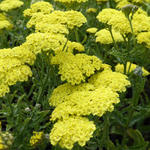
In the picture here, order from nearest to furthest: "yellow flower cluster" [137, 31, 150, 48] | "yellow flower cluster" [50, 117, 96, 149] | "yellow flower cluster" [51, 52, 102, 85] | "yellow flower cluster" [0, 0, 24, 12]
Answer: "yellow flower cluster" [50, 117, 96, 149], "yellow flower cluster" [51, 52, 102, 85], "yellow flower cluster" [137, 31, 150, 48], "yellow flower cluster" [0, 0, 24, 12]

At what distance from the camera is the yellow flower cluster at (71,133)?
152 centimetres

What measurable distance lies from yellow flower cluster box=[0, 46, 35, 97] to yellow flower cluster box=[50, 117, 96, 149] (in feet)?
1.49

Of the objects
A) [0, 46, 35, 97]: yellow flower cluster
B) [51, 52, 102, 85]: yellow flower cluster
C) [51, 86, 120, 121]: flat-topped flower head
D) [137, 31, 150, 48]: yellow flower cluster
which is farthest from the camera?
[137, 31, 150, 48]: yellow flower cluster

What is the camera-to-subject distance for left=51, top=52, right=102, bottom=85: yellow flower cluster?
194 centimetres

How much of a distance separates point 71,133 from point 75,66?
613mm

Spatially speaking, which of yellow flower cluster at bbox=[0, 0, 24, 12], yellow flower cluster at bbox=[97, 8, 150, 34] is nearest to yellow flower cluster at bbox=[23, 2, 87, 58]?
yellow flower cluster at bbox=[97, 8, 150, 34]

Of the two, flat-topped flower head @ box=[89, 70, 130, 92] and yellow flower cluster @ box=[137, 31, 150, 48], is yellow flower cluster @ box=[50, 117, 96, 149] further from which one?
yellow flower cluster @ box=[137, 31, 150, 48]

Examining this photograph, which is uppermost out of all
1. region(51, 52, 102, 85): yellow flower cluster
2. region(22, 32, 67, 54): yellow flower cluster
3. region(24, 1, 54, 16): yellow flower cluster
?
region(24, 1, 54, 16): yellow flower cluster

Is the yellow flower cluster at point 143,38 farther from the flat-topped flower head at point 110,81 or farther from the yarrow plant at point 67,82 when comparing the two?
the flat-topped flower head at point 110,81

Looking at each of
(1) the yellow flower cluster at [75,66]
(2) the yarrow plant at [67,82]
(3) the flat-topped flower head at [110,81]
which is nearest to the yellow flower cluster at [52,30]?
(2) the yarrow plant at [67,82]

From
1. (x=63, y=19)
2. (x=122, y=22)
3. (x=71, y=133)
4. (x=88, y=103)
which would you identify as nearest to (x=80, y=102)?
(x=88, y=103)

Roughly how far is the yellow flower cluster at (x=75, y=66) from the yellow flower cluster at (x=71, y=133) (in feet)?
1.25

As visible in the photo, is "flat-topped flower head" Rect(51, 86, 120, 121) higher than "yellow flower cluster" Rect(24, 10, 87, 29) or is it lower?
lower

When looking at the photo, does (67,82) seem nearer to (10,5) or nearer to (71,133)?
(71,133)
